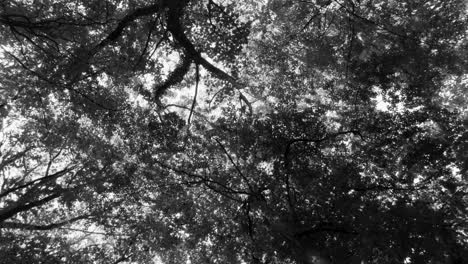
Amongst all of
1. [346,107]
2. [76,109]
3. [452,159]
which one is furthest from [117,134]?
[452,159]

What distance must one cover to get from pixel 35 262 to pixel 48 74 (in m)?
6.24

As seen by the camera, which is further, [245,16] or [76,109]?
[245,16]

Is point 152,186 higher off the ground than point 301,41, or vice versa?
point 301,41

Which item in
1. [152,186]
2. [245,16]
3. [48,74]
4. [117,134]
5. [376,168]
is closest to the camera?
[48,74]

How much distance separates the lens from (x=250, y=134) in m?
11.5

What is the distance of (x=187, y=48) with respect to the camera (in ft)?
40.2

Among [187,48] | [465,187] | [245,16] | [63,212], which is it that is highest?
[245,16]

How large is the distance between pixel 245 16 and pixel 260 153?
7.34 metres

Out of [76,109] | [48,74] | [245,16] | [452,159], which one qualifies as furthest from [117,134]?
[452,159]

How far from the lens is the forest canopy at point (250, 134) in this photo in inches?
386

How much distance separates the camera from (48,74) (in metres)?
10.8

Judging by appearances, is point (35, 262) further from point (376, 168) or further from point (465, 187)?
point (465, 187)

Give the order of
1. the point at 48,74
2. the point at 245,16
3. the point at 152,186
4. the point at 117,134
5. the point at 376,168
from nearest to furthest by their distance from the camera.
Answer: the point at 48,74
the point at 376,168
the point at 152,186
the point at 117,134
the point at 245,16

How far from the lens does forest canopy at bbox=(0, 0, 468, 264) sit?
32.2 ft
